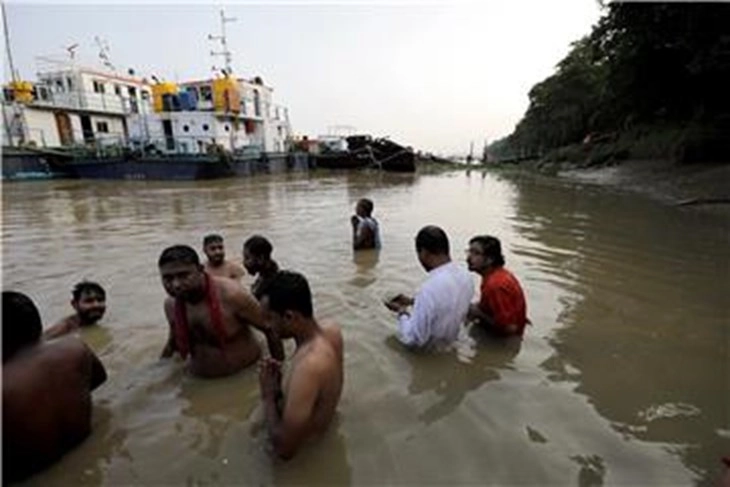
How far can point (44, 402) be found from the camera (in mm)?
2754

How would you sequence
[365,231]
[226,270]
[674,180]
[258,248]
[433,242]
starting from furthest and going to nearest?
[674,180] < [365,231] < [226,270] < [258,248] < [433,242]

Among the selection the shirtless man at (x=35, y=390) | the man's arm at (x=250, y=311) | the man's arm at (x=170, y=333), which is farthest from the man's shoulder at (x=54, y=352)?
the man's arm at (x=250, y=311)

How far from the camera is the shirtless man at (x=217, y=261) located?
18.1ft

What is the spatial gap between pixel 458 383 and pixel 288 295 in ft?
6.18

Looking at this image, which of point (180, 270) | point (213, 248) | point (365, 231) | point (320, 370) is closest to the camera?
point (320, 370)

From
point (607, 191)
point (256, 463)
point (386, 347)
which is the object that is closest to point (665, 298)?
point (386, 347)

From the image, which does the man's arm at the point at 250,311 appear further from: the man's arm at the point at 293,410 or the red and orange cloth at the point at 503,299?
the red and orange cloth at the point at 503,299

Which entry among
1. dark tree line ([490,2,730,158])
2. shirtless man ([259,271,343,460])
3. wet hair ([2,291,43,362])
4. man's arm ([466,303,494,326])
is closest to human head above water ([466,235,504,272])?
man's arm ([466,303,494,326])

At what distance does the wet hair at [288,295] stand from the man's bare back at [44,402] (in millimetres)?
1216

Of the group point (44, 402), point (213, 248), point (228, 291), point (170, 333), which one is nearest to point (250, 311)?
point (228, 291)

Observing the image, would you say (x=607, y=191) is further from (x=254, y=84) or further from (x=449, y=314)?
(x=254, y=84)

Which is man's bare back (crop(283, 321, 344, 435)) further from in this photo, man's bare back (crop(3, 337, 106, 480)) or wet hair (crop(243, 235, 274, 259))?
wet hair (crop(243, 235, 274, 259))

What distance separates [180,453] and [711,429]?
340 cm

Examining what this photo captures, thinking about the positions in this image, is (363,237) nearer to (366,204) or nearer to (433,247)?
(366,204)
